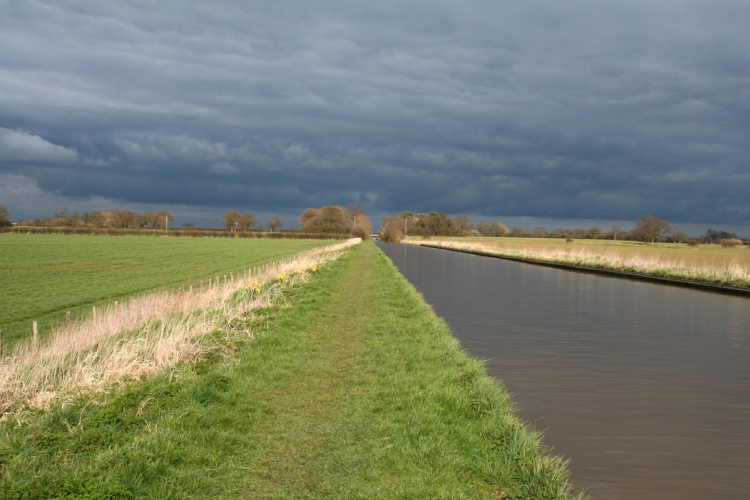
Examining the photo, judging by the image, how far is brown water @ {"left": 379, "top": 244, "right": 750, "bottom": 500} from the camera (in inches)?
198

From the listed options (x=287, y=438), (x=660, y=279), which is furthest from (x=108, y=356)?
(x=660, y=279)

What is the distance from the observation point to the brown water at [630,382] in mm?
5020

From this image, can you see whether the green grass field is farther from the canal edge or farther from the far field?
the far field

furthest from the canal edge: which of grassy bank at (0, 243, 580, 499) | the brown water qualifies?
grassy bank at (0, 243, 580, 499)

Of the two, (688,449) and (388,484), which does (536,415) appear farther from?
(388,484)

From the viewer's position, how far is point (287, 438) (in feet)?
17.4

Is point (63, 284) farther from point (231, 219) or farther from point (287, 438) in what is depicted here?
point (231, 219)

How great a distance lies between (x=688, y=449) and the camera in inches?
217

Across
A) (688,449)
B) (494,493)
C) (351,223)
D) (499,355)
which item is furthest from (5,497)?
(351,223)

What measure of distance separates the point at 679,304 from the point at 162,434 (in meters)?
16.9

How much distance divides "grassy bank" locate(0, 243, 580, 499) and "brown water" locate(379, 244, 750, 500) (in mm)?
697

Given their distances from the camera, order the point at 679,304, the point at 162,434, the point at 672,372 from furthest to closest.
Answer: the point at 679,304, the point at 672,372, the point at 162,434

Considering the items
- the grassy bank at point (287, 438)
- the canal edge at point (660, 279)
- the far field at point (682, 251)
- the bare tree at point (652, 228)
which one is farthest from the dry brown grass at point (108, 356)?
the bare tree at point (652, 228)

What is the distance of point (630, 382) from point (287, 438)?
527cm
